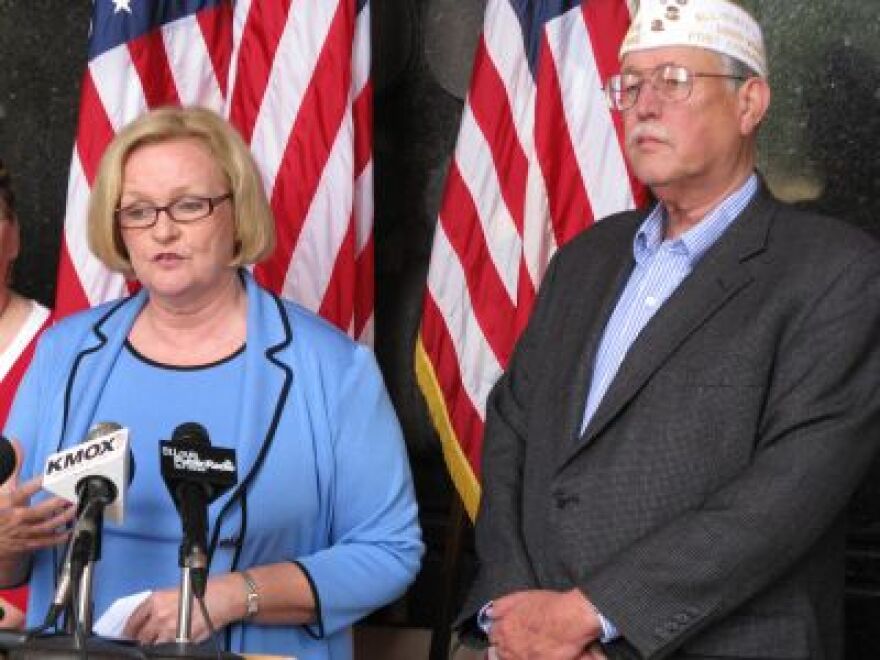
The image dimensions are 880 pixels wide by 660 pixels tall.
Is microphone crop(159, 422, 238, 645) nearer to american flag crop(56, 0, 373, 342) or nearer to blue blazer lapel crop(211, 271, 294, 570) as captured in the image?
blue blazer lapel crop(211, 271, 294, 570)

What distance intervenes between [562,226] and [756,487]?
146 centimetres

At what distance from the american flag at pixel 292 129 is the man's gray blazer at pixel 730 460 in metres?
1.31

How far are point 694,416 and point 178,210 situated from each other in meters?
1.06

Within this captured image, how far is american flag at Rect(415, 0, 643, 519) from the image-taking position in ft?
13.5

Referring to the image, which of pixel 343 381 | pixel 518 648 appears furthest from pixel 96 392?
pixel 518 648

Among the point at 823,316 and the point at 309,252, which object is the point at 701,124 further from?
the point at 309,252

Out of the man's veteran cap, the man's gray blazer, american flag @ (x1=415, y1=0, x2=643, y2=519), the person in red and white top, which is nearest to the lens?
the man's gray blazer

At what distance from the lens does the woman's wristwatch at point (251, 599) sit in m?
3.03

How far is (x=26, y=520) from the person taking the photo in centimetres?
313

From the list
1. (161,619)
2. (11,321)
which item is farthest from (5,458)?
(11,321)

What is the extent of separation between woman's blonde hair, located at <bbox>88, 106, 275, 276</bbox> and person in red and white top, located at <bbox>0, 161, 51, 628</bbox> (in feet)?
2.23

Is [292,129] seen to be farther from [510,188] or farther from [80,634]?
[80,634]

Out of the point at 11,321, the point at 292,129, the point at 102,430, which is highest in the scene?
the point at 292,129

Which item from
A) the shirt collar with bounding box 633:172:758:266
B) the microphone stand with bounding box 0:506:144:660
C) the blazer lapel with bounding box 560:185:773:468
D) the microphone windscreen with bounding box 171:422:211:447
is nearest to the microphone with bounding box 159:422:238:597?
the microphone windscreen with bounding box 171:422:211:447
